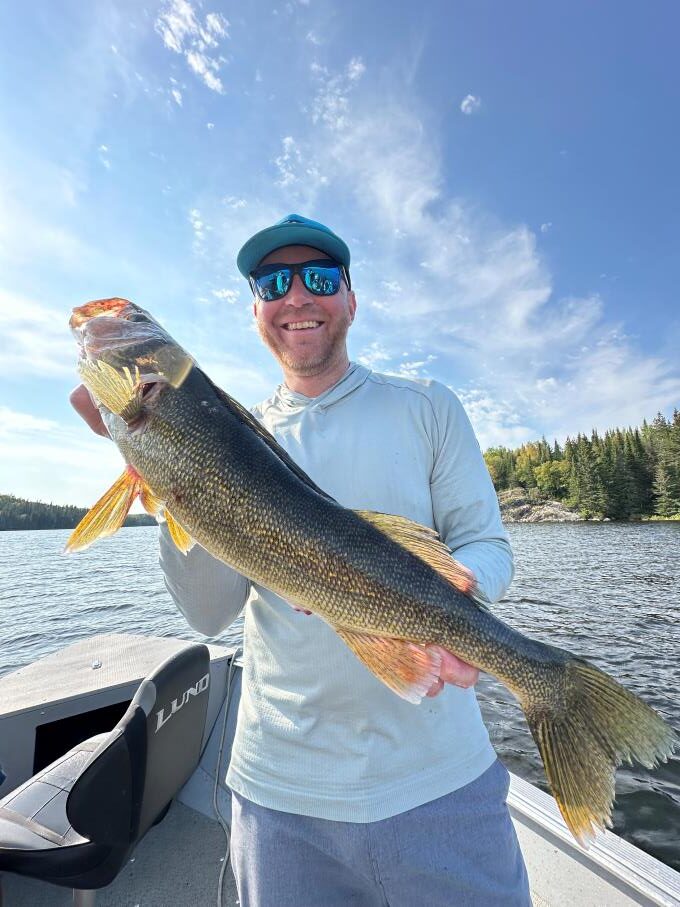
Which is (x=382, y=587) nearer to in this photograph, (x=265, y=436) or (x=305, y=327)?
(x=265, y=436)

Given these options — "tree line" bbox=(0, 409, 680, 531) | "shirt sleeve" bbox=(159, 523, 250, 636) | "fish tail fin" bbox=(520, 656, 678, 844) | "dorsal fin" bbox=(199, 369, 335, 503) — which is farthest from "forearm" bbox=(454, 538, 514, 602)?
"tree line" bbox=(0, 409, 680, 531)

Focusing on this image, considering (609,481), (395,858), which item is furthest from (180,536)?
(609,481)

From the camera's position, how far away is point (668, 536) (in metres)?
43.3

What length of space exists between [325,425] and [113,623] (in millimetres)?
16981

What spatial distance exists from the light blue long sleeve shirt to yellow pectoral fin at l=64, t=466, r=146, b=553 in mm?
259

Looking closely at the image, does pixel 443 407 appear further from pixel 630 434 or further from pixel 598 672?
pixel 630 434

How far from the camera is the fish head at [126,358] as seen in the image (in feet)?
8.40

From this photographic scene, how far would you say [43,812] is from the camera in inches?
135

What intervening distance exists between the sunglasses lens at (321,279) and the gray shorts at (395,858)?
262 cm

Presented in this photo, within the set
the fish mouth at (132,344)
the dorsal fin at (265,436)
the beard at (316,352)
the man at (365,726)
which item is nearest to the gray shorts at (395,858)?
the man at (365,726)

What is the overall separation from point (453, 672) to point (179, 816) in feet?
14.1

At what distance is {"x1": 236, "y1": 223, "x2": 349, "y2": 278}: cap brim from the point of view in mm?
3051

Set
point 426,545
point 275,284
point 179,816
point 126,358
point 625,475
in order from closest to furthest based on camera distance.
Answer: point 426,545 → point 126,358 → point 275,284 → point 179,816 → point 625,475

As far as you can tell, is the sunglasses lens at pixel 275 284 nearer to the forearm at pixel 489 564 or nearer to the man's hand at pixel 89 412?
the man's hand at pixel 89 412
